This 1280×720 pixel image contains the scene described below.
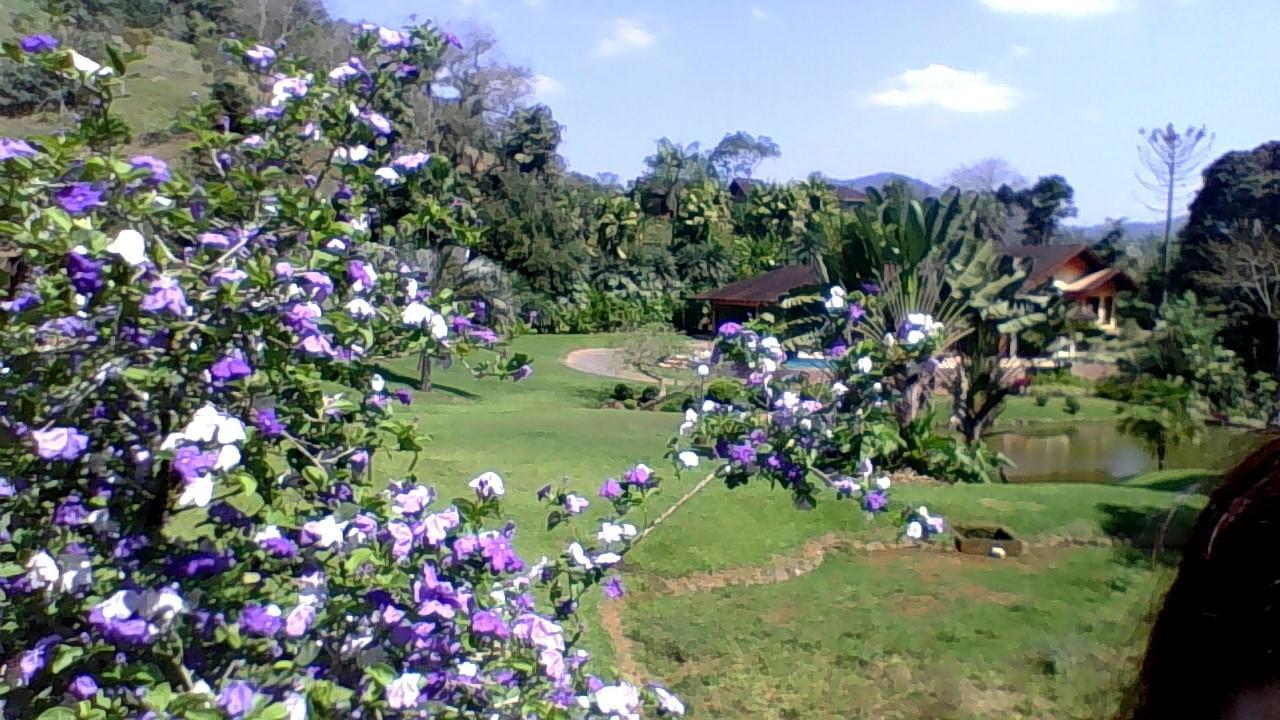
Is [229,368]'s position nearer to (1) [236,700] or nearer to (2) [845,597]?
(1) [236,700]

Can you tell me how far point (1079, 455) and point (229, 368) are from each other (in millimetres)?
17955

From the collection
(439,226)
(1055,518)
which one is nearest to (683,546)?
(1055,518)

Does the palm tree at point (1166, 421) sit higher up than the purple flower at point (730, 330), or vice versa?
the purple flower at point (730, 330)

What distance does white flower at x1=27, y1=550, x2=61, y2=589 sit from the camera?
1.98 m

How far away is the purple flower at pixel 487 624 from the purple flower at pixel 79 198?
112 cm

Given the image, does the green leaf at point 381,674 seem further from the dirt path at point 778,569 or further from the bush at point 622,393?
the bush at point 622,393

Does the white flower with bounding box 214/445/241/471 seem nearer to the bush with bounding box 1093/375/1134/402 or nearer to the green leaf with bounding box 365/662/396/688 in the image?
the green leaf with bounding box 365/662/396/688

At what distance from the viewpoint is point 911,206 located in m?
13.1

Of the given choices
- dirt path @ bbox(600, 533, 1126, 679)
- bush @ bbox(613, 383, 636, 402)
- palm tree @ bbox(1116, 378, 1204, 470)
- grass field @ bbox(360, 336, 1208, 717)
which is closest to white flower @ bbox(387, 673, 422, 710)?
grass field @ bbox(360, 336, 1208, 717)

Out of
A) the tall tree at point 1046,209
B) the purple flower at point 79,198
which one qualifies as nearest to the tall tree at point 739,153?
the tall tree at point 1046,209

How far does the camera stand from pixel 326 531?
225 cm

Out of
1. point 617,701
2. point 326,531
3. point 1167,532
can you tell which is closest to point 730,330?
point 617,701

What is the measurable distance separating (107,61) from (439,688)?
4.82ft

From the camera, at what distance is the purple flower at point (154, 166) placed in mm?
2125
